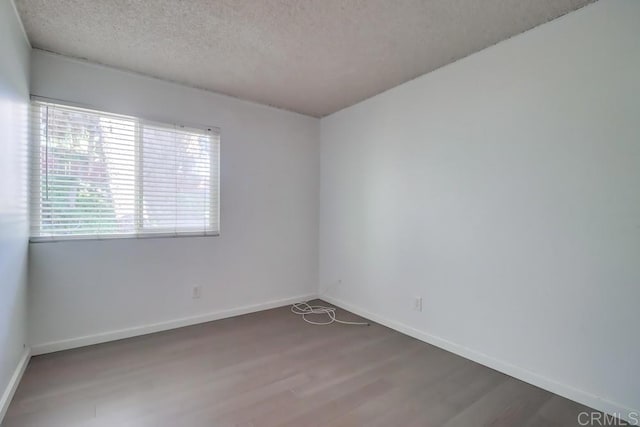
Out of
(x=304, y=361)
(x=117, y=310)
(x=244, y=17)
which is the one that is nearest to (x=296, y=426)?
Result: (x=304, y=361)

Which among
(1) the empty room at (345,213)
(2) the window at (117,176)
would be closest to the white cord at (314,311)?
(1) the empty room at (345,213)

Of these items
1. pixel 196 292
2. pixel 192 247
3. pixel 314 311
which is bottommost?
pixel 314 311

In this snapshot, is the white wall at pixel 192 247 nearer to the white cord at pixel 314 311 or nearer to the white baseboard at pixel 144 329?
the white baseboard at pixel 144 329

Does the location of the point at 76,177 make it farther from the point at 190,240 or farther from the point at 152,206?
the point at 190,240

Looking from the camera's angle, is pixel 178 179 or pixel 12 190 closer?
pixel 12 190

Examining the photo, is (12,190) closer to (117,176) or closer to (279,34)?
(117,176)

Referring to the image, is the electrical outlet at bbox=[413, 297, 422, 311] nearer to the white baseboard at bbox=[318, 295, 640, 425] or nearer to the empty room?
the empty room

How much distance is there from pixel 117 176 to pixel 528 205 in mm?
3356

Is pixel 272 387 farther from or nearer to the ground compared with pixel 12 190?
nearer to the ground

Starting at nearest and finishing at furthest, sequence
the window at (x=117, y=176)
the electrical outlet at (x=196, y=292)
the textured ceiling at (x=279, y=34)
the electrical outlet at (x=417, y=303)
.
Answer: the textured ceiling at (x=279, y=34)
the window at (x=117, y=176)
the electrical outlet at (x=417, y=303)
the electrical outlet at (x=196, y=292)

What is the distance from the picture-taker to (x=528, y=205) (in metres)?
2.09

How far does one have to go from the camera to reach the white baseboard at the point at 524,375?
173cm

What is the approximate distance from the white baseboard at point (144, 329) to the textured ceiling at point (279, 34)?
7.79 ft

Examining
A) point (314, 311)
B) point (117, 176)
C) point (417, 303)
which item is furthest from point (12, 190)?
point (417, 303)
